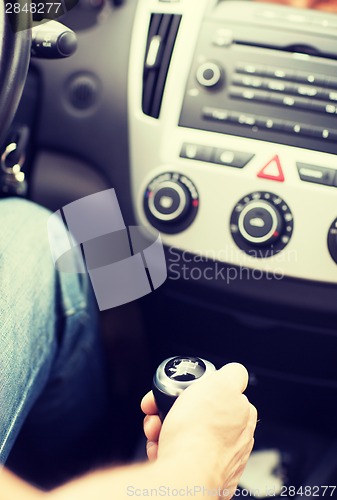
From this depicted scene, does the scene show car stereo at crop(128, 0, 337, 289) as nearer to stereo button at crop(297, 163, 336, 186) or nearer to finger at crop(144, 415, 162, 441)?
stereo button at crop(297, 163, 336, 186)

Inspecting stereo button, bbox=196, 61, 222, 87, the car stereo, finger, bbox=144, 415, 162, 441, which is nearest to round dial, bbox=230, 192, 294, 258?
the car stereo

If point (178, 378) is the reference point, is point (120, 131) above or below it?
above

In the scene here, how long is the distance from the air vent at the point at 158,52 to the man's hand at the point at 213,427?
397 mm

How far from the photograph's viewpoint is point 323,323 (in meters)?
0.76

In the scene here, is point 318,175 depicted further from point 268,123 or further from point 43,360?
point 43,360

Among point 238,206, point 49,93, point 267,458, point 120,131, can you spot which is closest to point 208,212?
point 238,206

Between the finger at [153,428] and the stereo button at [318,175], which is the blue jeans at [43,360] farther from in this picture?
the stereo button at [318,175]

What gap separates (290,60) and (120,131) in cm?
24

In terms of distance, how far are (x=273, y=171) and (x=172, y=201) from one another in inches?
5.1

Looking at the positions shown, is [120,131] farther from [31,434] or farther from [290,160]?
[31,434]

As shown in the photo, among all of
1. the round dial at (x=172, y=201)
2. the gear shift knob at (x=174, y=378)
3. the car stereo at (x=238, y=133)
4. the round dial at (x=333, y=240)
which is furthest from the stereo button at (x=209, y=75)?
the gear shift knob at (x=174, y=378)

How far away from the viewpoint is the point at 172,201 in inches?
28.9

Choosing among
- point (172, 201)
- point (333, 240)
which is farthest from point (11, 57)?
point (333, 240)

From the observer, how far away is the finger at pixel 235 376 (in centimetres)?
51
